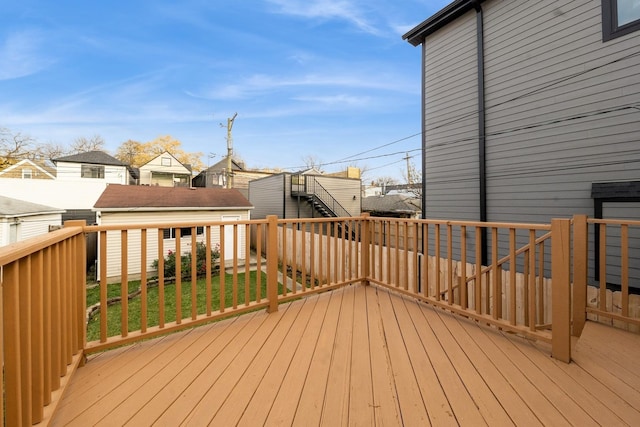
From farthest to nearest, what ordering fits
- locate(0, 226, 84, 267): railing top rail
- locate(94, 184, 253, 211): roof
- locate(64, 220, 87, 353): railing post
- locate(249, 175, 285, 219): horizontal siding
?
locate(249, 175, 285, 219): horizontal siding → locate(94, 184, 253, 211): roof → locate(64, 220, 87, 353): railing post → locate(0, 226, 84, 267): railing top rail

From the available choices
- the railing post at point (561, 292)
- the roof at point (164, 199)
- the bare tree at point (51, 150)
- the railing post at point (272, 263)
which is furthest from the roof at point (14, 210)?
the bare tree at point (51, 150)

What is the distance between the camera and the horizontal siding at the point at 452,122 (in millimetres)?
5156

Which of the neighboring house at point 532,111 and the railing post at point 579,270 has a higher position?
the neighboring house at point 532,111

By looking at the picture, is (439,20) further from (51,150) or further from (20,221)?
(51,150)

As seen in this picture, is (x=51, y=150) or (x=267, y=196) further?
(x=51, y=150)

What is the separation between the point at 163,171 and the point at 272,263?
23.1 metres

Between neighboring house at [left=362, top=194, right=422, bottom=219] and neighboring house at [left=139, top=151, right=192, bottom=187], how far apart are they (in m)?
15.4

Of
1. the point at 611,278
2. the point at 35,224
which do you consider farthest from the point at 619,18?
the point at 35,224

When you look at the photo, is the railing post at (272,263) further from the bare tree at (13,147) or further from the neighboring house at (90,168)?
the bare tree at (13,147)

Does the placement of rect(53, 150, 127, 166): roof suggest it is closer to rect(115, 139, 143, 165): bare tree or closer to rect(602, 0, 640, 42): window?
rect(115, 139, 143, 165): bare tree

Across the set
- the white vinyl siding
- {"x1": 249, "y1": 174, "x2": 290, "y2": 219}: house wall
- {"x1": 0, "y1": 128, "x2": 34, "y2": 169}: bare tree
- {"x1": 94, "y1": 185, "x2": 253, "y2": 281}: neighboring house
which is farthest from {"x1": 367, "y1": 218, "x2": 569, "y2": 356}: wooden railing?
{"x1": 0, "y1": 128, "x2": 34, "y2": 169}: bare tree

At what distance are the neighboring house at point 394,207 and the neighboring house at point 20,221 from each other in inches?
577

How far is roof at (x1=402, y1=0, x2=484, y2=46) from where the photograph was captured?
16.6ft

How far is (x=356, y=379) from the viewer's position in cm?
156
